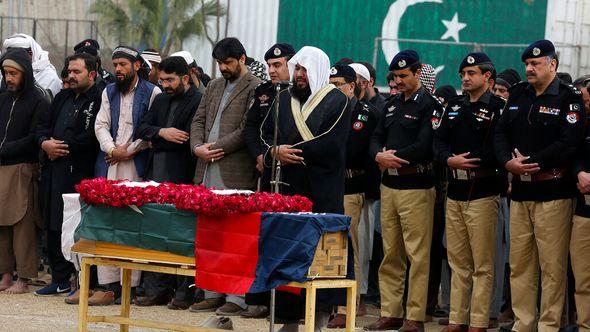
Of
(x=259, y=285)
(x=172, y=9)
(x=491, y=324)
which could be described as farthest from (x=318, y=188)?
(x=172, y=9)

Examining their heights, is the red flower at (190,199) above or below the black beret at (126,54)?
below

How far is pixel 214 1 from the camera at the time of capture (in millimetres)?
29828

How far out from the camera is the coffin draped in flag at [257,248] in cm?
741

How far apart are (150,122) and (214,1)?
19.1 m

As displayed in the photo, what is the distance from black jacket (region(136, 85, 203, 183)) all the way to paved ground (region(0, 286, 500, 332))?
1.19 m

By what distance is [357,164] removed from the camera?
10.6m

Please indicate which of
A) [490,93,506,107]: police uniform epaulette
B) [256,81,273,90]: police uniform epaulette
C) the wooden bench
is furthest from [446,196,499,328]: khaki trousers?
the wooden bench

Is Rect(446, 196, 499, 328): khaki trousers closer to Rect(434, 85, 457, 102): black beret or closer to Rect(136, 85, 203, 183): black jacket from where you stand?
Rect(434, 85, 457, 102): black beret

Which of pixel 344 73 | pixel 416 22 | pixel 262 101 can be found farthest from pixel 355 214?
pixel 416 22

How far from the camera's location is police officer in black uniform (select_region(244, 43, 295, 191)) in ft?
33.2

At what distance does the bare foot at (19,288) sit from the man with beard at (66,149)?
20 cm

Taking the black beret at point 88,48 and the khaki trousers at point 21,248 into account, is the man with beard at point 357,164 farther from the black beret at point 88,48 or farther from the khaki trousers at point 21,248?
the black beret at point 88,48

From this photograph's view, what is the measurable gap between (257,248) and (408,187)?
2.69 meters

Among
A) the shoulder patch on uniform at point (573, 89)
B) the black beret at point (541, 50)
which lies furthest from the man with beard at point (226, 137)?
the shoulder patch on uniform at point (573, 89)
